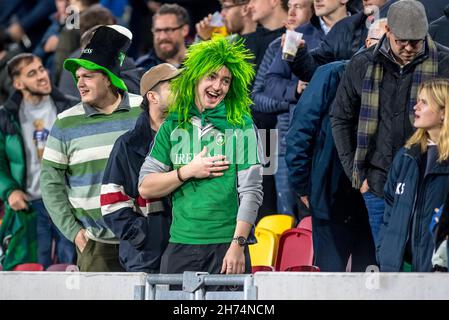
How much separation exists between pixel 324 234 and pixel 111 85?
1.72 m

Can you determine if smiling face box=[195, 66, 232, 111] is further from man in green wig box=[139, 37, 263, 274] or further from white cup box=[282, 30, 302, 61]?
white cup box=[282, 30, 302, 61]

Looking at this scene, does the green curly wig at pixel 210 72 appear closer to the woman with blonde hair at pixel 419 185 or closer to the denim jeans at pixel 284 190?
the woman with blonde hair at pixel 419 185

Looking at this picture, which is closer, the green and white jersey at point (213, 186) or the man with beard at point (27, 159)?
the green and white jersey at point (213, 186)

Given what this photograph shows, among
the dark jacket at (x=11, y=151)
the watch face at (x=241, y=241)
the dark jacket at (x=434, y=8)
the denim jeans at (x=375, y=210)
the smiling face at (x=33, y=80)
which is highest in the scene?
the dark jacket at (x=434, y=8)

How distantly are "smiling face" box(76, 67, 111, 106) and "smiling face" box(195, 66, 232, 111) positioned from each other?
4.33 feet

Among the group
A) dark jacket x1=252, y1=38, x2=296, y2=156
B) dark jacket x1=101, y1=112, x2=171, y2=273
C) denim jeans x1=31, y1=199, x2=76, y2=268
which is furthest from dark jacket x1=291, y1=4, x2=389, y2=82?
denim jeans x1=31, y1=199, x2=76, y2=268

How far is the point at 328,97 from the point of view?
9406 millimetres

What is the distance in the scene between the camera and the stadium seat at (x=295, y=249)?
9.89 m

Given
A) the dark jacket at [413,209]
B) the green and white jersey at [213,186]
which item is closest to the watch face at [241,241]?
the green and white jersey at [213,186]

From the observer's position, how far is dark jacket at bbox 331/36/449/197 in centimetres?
866

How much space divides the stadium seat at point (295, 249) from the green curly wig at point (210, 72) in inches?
74.9

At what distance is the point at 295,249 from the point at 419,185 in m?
2.06

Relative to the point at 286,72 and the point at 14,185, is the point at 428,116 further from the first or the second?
the point at 14,185

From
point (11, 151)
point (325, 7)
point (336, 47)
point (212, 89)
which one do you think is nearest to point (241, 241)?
point (212, 89)
